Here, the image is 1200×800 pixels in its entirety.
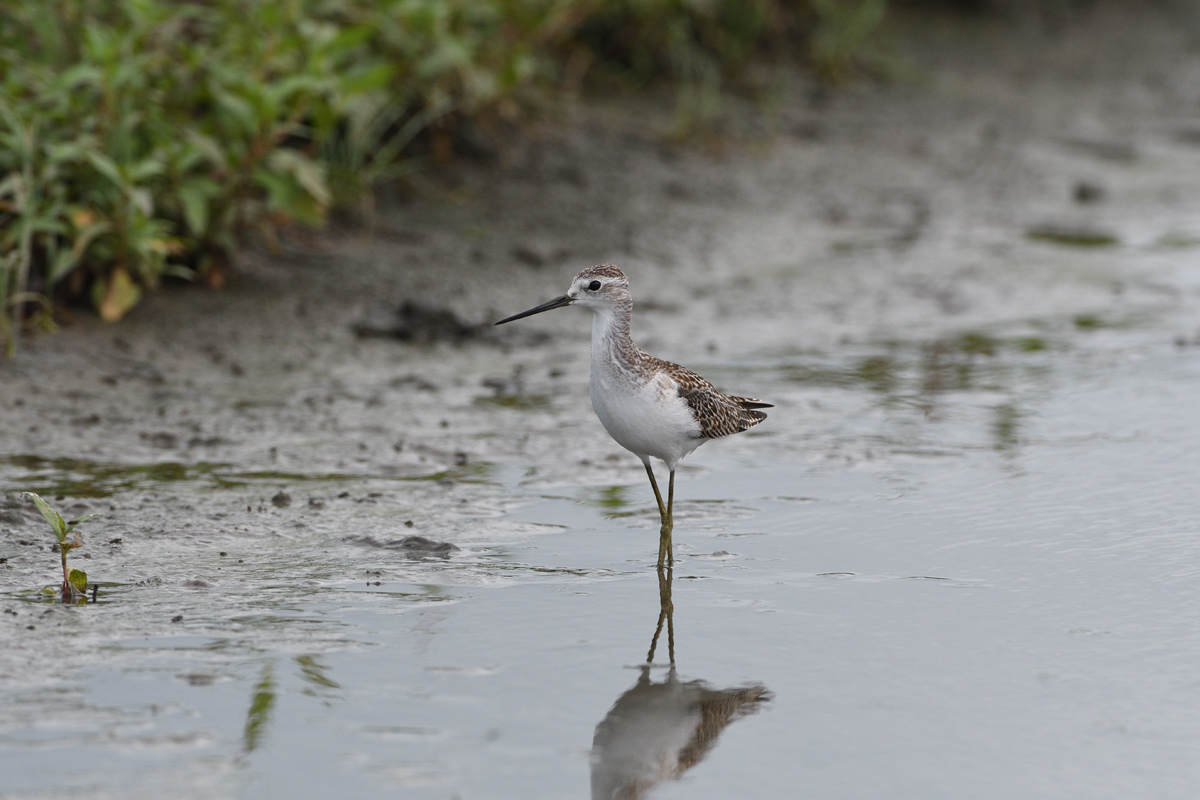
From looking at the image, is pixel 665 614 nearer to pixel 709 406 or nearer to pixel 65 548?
pixel 709 406

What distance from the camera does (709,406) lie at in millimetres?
5277

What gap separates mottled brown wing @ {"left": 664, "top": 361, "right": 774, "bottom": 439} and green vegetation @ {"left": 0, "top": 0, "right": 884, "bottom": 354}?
2.77 m

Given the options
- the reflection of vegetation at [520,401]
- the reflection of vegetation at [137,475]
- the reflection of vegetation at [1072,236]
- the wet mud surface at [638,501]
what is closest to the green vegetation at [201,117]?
the wet mud surface at [638,501]

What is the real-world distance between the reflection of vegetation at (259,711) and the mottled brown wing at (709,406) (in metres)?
1.83

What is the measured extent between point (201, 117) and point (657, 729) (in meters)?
4.88

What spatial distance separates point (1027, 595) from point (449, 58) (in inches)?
195

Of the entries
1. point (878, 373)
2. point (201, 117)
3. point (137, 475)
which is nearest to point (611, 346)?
A: point (137, 475)

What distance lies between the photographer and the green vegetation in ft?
21.9

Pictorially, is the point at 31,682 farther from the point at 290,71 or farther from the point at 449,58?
the point at 449,58

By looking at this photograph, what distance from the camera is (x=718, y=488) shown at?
596 centimetres

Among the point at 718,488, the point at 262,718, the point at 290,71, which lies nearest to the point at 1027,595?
the point at 718,488

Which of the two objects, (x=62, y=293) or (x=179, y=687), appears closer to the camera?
(x=179, y=687)

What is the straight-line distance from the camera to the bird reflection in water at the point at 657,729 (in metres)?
3.67

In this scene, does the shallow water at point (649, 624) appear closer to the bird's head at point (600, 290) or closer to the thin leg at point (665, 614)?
the thin leg at point (665, 614)
